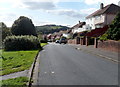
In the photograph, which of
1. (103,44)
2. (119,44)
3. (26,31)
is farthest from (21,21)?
(119,44)

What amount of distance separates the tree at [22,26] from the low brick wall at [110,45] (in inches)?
1055

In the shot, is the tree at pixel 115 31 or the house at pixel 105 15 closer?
the tree at pixel 115 31

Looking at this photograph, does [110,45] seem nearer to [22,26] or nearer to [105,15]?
[105,15]

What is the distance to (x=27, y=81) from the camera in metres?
7.29

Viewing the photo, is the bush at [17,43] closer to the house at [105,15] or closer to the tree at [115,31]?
the tree at [115,31]

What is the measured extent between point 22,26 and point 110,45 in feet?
99.4

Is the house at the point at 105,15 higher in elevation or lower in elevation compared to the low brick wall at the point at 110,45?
higher

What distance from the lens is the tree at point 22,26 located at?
1842 inches

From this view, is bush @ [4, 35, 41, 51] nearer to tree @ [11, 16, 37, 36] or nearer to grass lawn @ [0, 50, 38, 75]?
grass lawn @ [0, 50, 38, 75]

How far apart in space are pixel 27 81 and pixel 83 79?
7.25ft

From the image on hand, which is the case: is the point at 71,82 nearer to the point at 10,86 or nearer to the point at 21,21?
the point at 10,86


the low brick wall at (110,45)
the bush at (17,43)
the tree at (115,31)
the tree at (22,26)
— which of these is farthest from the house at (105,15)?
the low brick wall at (110,45)

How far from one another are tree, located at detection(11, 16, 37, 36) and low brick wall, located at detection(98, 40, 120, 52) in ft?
87.9

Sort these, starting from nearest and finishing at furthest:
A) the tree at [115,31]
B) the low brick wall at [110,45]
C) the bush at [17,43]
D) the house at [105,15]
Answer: the low brick wall at [110,45] → the tree at [115,31] → the bush at [17,43] → the house at [105,15]
